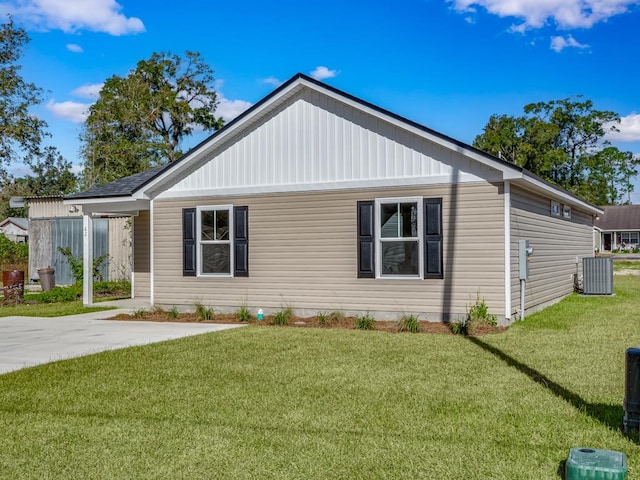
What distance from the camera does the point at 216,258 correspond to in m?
13.1

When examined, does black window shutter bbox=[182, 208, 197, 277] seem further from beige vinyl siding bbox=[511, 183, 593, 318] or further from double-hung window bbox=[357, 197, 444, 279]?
beige vinyl siding bbox=[511, 183, 593, 318]

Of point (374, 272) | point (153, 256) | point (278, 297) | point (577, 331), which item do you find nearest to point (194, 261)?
point (153, 256)

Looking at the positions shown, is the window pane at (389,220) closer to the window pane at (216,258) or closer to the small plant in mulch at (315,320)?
the small plant in mulch at (315,320)

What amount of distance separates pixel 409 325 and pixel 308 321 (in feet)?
7.32

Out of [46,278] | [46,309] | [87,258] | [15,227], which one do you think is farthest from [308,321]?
[15,227]

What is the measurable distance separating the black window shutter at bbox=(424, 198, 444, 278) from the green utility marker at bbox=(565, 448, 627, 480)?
7.15 meters

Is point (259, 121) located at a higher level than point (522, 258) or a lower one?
higher

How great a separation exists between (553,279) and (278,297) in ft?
22.7

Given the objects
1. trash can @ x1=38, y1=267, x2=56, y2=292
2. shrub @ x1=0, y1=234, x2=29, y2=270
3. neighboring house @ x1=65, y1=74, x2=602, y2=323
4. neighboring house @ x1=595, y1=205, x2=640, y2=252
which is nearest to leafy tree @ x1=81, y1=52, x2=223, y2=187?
shrub @ x1=0, y1=234, x2=29, y2=270

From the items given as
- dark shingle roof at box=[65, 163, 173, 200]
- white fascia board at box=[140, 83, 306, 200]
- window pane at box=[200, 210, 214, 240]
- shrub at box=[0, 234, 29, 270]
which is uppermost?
white fascia board at box=[140, 83, 306, 200]

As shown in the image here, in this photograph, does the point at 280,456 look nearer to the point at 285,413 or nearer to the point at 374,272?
the point at 285,413

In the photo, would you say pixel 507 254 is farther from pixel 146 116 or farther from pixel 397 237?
pixel 146 116

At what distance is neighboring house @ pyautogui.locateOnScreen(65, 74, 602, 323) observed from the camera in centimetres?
1075

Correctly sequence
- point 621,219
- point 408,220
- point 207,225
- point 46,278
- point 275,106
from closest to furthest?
point 408,220, point 275,106, point 207,225, point 46,278, point 621,219
